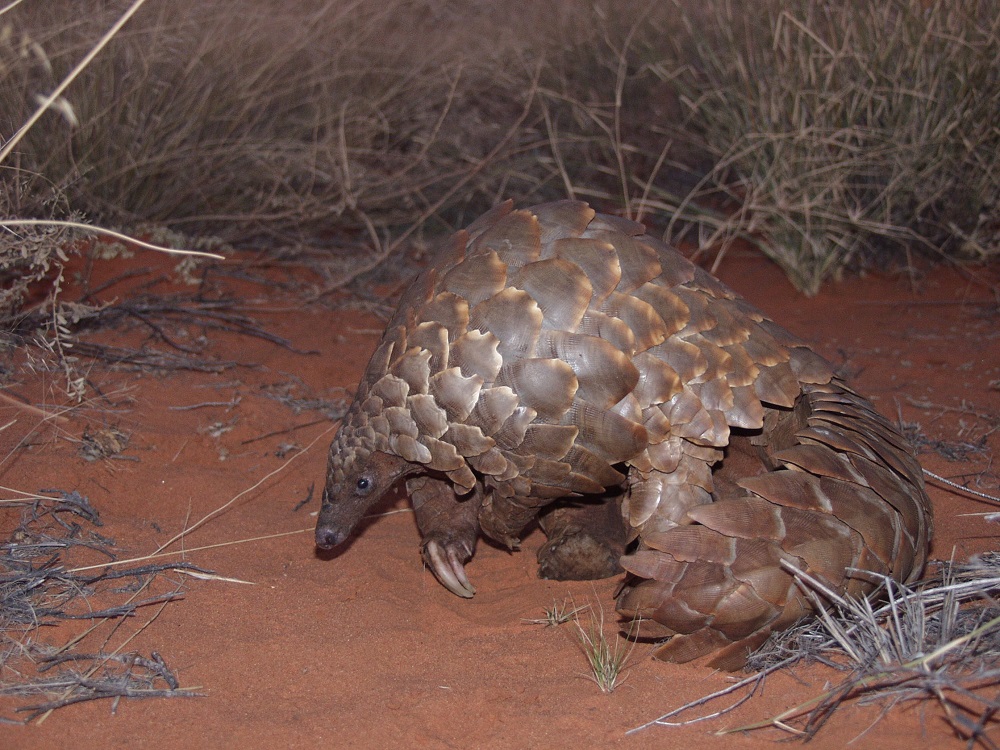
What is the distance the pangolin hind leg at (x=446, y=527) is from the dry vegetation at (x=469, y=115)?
209cm

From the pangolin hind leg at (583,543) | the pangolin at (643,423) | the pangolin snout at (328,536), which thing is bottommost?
the pangolin hind leg at (583,543)

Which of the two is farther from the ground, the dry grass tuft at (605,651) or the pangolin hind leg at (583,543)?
the dry grass tuft at (605,651)

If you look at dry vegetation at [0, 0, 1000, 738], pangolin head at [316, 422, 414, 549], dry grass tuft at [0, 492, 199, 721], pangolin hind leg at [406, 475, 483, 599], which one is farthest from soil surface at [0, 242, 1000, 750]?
dry vegetation at [0, 0, 1000, 738]

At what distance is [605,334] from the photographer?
285 cm

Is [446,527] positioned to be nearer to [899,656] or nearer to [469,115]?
[899,656]

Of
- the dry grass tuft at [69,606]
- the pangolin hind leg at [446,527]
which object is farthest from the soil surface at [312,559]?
the pangolin hind leg at [446,527]

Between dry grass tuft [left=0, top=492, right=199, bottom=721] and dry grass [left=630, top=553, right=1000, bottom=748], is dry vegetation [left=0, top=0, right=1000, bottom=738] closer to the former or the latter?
dry grass tuft [left=0, top=492, right=199, bottom=721]

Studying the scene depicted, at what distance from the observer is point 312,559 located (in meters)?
3.52

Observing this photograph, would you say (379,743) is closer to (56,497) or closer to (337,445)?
(337,445)

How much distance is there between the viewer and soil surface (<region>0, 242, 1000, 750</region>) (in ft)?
7.98

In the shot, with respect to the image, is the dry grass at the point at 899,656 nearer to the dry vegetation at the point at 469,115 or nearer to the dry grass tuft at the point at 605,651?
the dry grass tuft at the point at 605,651

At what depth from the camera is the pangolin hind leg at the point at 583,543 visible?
3.37 m

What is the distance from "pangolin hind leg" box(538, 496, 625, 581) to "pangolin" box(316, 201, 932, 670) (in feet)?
0.88

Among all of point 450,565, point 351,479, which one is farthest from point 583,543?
point 351,479
